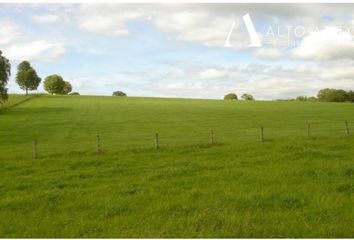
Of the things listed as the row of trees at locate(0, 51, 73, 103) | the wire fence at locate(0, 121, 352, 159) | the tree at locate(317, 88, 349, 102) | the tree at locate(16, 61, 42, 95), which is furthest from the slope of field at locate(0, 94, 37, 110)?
the tree at locate(317, 88, 349, 102)

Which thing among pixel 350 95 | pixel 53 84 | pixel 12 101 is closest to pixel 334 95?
pixel 350 95

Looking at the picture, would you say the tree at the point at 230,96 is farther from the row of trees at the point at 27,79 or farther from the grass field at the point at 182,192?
the grass field at the point at 182,192

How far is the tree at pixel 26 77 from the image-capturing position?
137 meters

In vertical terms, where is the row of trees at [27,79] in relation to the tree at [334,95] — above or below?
above

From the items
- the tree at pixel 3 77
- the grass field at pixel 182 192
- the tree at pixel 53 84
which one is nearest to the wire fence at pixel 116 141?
the grass field at pixel 182 192

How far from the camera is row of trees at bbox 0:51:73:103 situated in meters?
73.9

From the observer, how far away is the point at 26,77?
447 feet

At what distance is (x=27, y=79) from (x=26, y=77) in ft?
2.55

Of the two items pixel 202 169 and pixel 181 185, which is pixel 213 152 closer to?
pixel 202 169

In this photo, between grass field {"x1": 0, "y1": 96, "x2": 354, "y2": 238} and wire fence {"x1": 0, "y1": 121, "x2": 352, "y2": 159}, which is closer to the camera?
grass field {"x1": 0, "y1": 96, "x2": 354, "y2": 238}

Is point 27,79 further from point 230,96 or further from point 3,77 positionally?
point 230,96

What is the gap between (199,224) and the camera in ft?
39.3

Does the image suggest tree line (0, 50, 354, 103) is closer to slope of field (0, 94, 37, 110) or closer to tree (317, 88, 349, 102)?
tree (317, 88, 349, 102)

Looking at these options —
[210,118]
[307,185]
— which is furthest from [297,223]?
[210,118]
